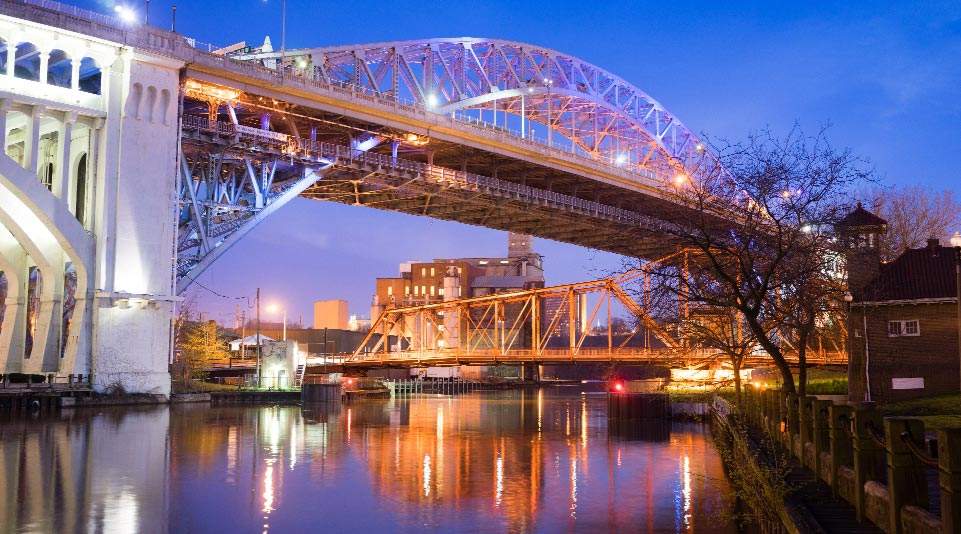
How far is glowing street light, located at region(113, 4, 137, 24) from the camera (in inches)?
1745

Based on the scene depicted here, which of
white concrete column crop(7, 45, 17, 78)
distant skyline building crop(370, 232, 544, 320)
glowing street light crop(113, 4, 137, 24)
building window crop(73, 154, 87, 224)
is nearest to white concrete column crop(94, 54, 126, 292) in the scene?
glowing street light crop(113, 4, 137, 24)

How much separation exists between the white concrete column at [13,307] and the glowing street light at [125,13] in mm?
12856

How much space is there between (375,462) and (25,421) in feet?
56.0

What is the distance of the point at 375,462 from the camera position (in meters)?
20.1

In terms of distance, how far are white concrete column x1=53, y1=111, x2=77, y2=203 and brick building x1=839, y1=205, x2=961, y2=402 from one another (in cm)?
3314

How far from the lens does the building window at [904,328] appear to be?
3541 centimetres

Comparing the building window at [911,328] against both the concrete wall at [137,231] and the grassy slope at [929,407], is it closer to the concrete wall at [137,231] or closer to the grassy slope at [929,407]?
the grassy slope at [929,407]

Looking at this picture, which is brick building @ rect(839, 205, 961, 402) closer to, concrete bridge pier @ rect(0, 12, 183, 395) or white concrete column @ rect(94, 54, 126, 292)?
concrete bridge pier @ rect(0, 12, 183, 395)

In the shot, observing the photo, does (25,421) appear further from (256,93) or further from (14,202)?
(256,93)

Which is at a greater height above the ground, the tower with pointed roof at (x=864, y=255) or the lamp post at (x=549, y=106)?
the lamp post at (x=549, y=106)

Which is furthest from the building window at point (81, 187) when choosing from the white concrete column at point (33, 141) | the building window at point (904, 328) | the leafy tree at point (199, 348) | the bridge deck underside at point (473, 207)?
the building window at point (904, 328)

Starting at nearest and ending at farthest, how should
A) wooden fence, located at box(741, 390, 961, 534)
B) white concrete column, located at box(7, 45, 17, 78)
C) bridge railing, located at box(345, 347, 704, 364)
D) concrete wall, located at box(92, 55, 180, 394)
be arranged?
1. wooden fence, located at box(741, 390, 961, 534)
2. white concrete column, located at box(7, 45, 17, 78)
3. concrete wall, located at box(92, 55, 180, 394)
4. bridge railing, located at box(345, 347, 704, 364)

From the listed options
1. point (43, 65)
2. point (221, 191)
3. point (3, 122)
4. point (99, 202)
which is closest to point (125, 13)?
point (43, 65)

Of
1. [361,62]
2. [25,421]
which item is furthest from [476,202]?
[25,421]
